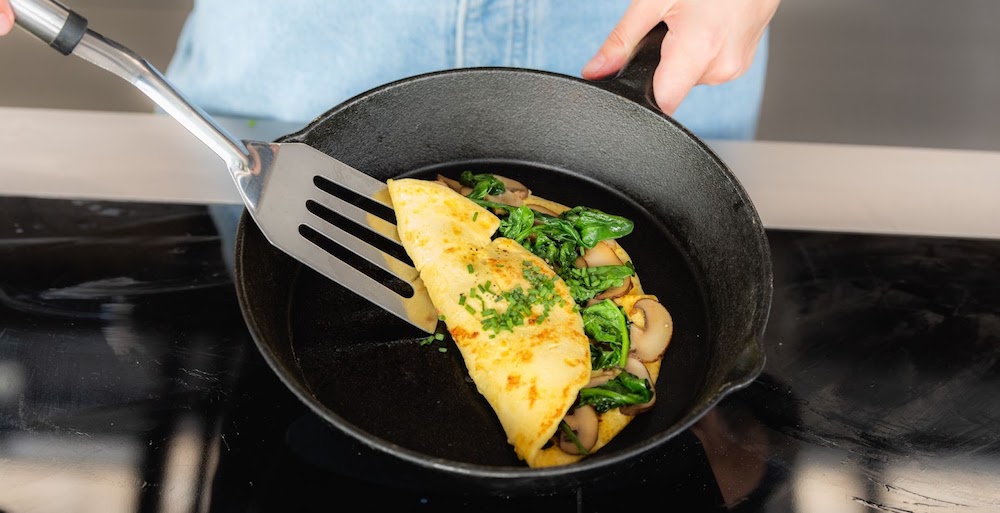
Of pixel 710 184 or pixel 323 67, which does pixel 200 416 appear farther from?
pixel 710 184

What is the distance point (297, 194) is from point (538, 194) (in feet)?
2.41

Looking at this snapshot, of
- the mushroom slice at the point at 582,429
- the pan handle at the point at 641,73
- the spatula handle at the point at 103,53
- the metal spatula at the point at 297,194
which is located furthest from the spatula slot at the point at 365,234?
the pan handle at the point at 641,73

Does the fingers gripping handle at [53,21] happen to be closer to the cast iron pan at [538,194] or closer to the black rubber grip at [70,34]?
the black rubber grip at [70,34]

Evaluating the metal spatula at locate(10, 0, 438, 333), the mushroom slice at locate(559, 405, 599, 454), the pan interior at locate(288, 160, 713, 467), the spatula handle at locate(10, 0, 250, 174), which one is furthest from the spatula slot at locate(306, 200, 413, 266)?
the mushroom slice at locate(559, 405, 599, 454)

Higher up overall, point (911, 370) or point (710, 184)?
point (710, 184)

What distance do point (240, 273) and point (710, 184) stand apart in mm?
1241

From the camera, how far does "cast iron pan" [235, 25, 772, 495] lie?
1650 millimetres

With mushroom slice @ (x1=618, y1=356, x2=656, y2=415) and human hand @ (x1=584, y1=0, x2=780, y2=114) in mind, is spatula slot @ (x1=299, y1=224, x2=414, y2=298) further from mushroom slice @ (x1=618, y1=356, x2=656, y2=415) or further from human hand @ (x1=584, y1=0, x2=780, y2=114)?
human hand @ (x1=584, y1=0, x2=780, y2=114)

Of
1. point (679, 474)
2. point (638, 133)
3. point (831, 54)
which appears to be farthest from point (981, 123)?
point (679, 474)

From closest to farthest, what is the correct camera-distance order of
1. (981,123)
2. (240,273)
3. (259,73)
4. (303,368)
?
(240,273)
(303,368)
(259,73)
(981,123)

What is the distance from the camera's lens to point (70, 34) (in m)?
1.46

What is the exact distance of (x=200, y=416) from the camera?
1.82 metres

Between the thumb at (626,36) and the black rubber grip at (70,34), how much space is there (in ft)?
4.27

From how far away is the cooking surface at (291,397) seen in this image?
67.9 inches
